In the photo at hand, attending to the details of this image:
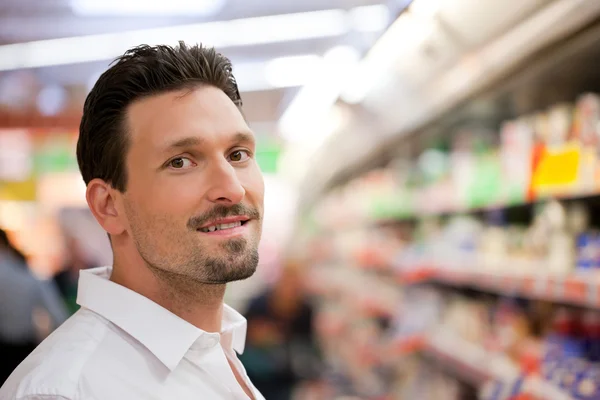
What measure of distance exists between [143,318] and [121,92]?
0.45m

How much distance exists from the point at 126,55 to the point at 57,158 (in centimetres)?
610

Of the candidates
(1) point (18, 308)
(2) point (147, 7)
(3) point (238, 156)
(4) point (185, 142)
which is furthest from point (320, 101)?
(4) point (185, 142)

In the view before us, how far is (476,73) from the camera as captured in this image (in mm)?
2914

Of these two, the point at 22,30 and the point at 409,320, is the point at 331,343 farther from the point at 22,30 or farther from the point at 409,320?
the point at 22,30

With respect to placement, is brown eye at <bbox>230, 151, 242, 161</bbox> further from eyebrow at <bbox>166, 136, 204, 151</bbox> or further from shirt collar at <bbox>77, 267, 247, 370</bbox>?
shirt collar at <bbox>77, 267, 247, 370</bbox>

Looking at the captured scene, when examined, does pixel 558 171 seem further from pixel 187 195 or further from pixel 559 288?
pixel 187 195

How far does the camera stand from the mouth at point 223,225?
1.34 meters

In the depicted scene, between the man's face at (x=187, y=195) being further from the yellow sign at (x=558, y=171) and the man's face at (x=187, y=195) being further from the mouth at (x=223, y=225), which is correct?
the yellow sign at (x=558, y=171)

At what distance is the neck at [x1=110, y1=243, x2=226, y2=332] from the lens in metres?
1.38

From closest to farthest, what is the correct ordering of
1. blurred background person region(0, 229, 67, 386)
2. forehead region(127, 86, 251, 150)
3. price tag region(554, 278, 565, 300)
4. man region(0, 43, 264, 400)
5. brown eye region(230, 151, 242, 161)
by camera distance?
man region(0, 43, 264, 400) < forehead region(127, 86, 251, 150) < brown eye region(230, 151, 242, 161) < price tag region(554, 278, 565, 300) < blurred background person region(0, 229, 67, 386)

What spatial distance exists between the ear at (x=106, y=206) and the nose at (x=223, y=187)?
8.7 inches

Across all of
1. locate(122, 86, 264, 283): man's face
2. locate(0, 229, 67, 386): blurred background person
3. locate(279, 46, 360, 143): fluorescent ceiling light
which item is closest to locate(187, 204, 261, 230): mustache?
locate(122, 86, 264, 283): man's face

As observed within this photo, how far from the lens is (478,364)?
10.4ft

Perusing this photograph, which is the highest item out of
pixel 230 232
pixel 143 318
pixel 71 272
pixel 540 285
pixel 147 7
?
pixel 147 7
